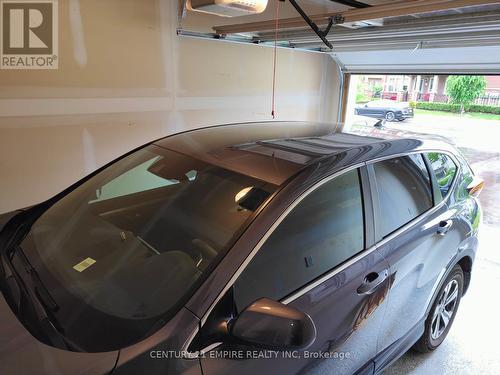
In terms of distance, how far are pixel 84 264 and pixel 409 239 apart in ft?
4.57

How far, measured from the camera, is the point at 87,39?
3.16 meters

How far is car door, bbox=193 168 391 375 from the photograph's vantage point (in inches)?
45.7

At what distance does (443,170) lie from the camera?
212 cm

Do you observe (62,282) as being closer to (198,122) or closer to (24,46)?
(24,46)

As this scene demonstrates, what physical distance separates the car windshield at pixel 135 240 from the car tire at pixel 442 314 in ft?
4.69

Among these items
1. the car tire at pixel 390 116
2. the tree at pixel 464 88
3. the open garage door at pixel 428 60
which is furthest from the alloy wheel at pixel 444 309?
the car tire at pixel 390 116

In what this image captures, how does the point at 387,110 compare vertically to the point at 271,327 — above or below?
above

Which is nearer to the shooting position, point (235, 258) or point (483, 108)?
point (235, 258)

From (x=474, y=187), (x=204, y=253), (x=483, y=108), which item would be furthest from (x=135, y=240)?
(x=483, y=108)

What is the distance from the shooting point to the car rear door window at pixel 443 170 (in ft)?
6.72

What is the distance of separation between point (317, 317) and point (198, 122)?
10.2 feet

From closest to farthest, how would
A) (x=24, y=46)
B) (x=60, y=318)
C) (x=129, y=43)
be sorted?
(x=60, y=318)
(x=24, y=46)
(x=129, y=43)

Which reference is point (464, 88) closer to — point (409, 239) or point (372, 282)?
point (409, 239)

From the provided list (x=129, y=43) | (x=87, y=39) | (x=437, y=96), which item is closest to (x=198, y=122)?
(x=129, y=43)
